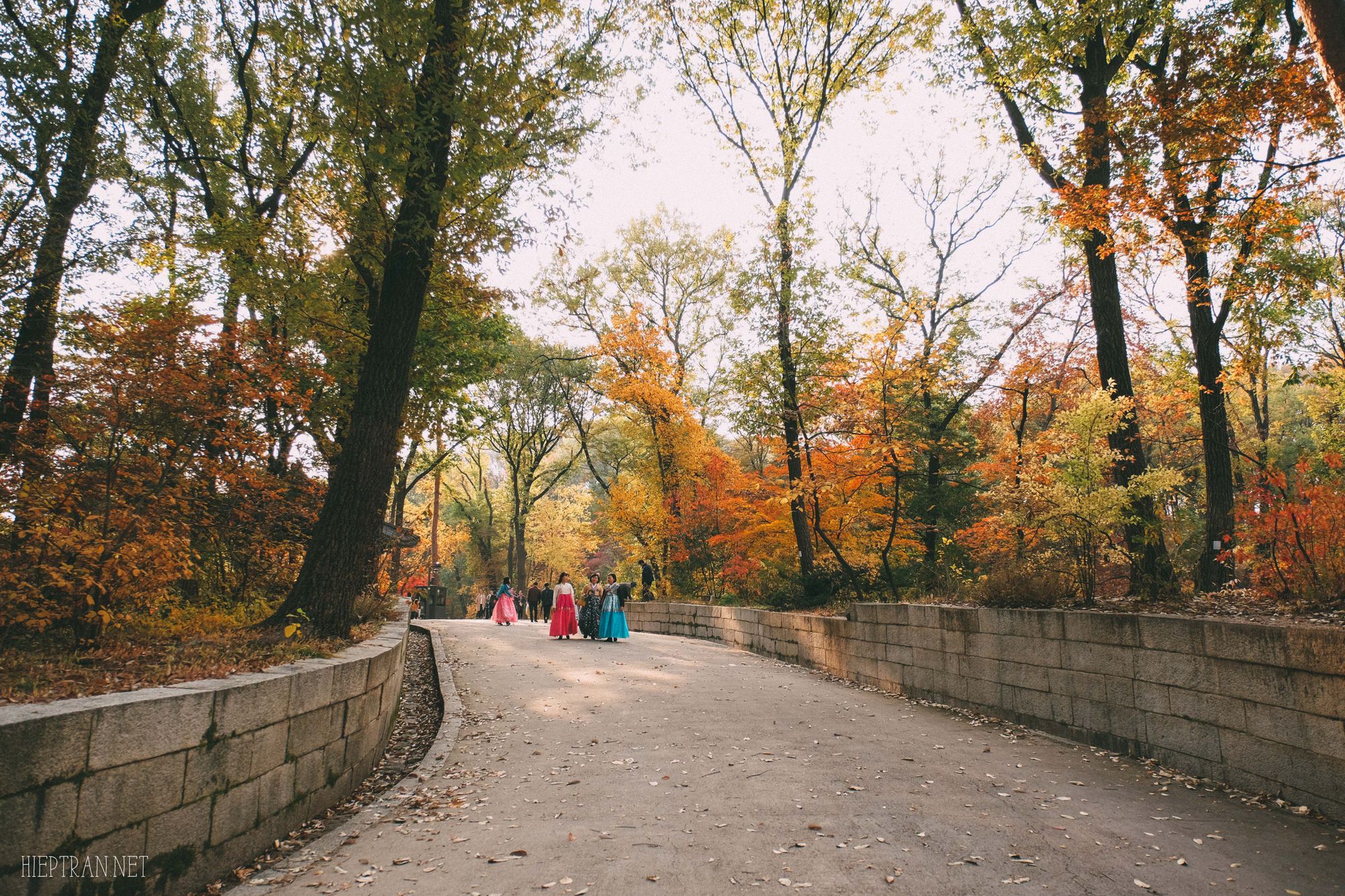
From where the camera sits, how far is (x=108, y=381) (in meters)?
6.41

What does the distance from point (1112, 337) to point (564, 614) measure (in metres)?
12.3

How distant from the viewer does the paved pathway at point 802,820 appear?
367cm

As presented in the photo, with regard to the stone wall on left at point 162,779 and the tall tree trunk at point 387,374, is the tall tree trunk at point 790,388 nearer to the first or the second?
the tall tree trunk at point 387,374

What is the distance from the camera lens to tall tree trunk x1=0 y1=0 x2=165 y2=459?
24.1ft

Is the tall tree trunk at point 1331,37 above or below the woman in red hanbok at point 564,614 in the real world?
above

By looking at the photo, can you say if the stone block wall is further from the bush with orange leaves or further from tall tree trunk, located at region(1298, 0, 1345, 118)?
the bush with orange leaves

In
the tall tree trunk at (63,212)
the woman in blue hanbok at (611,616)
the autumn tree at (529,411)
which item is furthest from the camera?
the autumn tree at (529,411)

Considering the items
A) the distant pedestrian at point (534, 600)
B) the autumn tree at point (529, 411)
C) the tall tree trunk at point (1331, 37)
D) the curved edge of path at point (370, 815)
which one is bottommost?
the distant pedestrian at point (534, 600)

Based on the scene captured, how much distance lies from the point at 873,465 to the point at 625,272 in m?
20.0

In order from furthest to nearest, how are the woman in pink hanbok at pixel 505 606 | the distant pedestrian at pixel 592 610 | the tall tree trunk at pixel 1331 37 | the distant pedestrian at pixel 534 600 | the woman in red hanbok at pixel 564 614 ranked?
the distant pedestrian at pixel 534 600, the woman in pink hanbok at pixel 505 606, the woman in red hanbok at pixel 564 614, the distant pedestrian at pixel 592 610, the tall tree trunk at pixel 1331 37

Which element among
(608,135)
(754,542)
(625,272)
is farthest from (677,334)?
(608,135)

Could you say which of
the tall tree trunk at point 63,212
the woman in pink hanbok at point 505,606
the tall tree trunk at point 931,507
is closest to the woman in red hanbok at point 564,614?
the woman in pink hanbok at point 505,606

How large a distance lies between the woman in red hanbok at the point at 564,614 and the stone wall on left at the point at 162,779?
1156cm

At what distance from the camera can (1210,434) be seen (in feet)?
29.7
